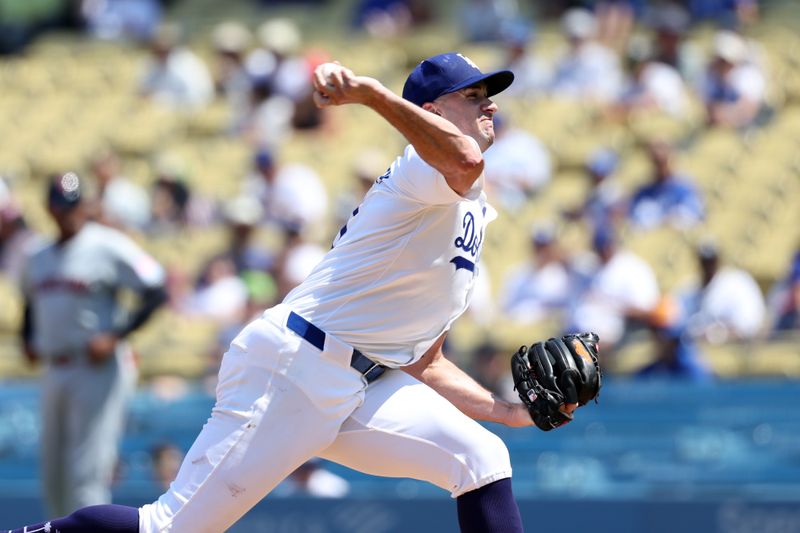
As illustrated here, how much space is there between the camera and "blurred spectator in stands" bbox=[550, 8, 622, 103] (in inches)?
471

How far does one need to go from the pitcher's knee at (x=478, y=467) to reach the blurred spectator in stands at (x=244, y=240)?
606cm

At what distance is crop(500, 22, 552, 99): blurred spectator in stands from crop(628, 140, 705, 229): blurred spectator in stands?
2392mm

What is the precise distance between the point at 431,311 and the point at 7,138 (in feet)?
35.4

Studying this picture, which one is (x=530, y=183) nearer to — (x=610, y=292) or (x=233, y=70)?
(x=610, y=292)

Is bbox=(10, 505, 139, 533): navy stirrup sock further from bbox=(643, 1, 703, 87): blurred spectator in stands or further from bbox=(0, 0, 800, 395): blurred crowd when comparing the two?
bbox=(643, 1, 703, 87): blurred spectator in stands

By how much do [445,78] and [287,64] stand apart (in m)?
8.50

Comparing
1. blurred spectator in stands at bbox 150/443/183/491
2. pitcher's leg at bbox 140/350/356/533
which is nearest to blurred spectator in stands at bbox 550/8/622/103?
blurred spectator in stands at bbox 150/443/183/491

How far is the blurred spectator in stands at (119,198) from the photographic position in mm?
12117

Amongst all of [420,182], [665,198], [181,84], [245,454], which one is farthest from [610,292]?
[181,84]

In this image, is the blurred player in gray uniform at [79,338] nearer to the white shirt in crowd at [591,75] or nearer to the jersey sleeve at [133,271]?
the jersey sleeve at [133,271]

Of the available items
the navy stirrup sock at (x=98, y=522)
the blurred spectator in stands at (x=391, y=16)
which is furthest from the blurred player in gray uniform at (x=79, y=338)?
the blurred spectator in stands at (x=391, y=16)

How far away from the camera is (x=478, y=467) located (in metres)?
4.55

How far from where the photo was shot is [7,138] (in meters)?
14.5

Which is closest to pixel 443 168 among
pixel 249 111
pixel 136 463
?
pixel 136 463
